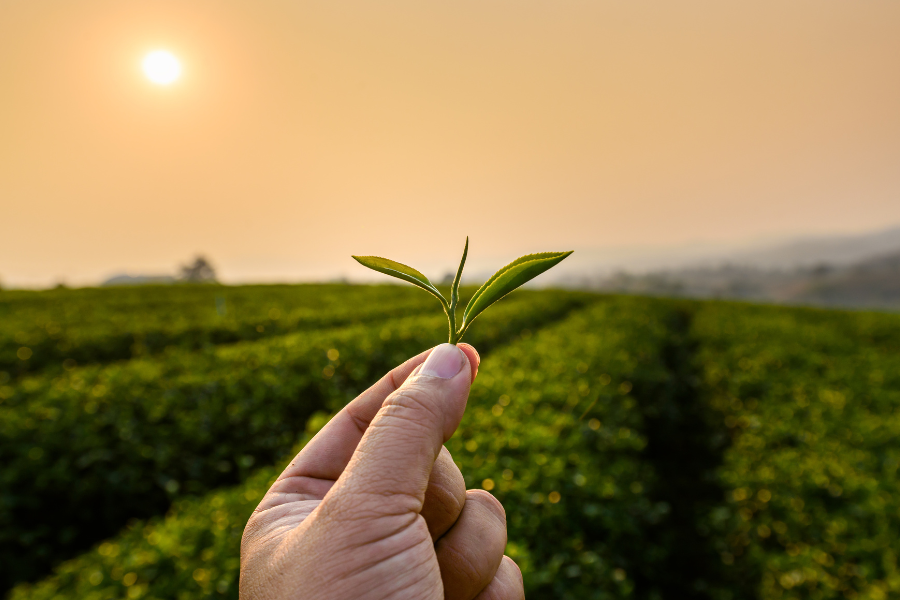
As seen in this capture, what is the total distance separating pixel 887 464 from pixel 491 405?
13.5 feet

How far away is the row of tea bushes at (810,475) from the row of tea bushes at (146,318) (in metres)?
6.89

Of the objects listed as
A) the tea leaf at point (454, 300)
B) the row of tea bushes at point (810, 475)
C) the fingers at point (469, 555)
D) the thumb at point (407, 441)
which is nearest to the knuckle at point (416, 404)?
the thumb at point (407, 441)

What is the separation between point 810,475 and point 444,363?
5.27 m

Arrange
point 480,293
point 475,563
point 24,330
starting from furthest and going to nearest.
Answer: point 24,330 → point 475,563 → point 480,293

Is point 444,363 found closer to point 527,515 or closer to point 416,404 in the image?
point 416,404

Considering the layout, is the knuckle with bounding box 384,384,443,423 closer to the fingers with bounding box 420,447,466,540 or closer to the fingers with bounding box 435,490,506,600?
the fingers with bounding box 420,447,466,540

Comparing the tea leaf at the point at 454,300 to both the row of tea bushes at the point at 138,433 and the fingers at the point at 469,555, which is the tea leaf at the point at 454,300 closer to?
the fingers at the point at 469,555

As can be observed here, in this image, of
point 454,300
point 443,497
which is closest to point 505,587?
point 443,497

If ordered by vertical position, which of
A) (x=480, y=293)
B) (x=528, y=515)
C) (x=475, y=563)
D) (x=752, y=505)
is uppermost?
(x=480, y=293)

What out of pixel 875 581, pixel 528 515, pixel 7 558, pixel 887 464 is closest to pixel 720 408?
pixel 887 464

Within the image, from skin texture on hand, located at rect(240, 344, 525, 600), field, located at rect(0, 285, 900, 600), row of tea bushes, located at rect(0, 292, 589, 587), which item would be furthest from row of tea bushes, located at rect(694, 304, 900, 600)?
row of tea bushes, located at rect(0, 292, 589, 587)

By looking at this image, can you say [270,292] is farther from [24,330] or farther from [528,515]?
[528,515]

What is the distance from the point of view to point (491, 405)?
15.5 feet

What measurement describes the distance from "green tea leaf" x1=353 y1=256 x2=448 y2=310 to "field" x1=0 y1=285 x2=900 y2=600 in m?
1.07
